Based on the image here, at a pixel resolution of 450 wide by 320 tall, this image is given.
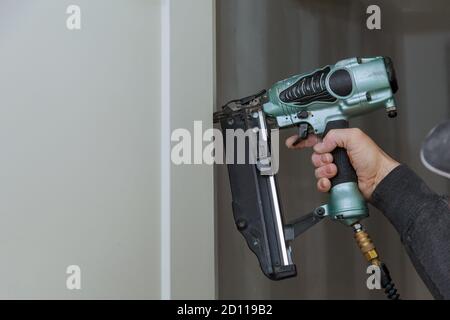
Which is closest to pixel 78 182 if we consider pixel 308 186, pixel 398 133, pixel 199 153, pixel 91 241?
pixel 91 241

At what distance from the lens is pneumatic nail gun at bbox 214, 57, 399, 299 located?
0.85m

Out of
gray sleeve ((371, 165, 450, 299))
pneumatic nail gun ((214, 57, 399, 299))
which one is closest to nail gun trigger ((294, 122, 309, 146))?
pneumatic nail gun ((214, 57, 399, 299))

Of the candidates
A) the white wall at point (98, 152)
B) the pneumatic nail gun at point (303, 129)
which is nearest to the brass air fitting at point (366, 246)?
the pneumatic nail gun at point (303, 129)

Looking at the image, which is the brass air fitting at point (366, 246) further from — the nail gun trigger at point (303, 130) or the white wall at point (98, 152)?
the white wall at point (98, 152)

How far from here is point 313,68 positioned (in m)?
1.22

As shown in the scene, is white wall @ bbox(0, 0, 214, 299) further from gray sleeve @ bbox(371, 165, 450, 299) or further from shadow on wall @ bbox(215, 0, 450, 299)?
gray sleeve @ bbox(371, 165, 450, 299)

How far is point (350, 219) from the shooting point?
870mm

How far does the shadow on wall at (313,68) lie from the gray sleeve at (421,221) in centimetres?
37

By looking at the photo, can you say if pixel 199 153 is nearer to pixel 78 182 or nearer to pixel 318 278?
pixel 78 182

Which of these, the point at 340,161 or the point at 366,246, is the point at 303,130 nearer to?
the point at 340,161

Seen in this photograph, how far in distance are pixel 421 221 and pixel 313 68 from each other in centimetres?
55

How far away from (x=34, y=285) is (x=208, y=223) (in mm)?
352

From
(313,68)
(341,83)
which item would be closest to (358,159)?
(341,83)

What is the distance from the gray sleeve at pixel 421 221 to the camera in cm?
75
